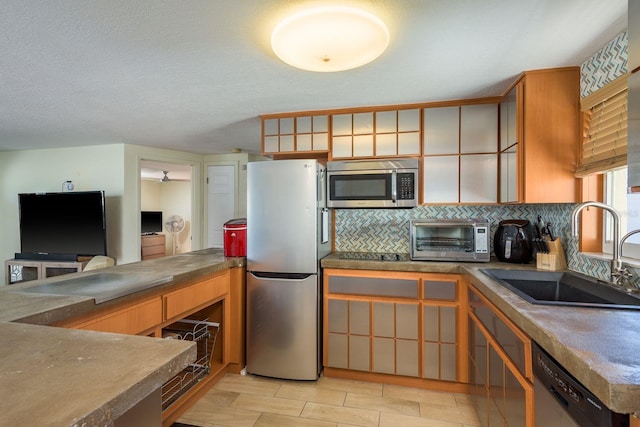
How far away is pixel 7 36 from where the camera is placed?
1.50 m

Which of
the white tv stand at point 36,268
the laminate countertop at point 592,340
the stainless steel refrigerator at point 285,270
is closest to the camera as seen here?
the laminate countertop at point 592,340

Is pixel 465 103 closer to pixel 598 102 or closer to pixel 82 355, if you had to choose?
pixel 598 102

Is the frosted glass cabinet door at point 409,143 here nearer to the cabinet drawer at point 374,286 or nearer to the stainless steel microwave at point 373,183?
the stainless steel microwave at point 373,183

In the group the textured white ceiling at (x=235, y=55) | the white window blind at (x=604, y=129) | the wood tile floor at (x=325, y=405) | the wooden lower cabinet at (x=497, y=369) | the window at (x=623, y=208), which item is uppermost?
the textured white ceiling at (x=235, y=55)

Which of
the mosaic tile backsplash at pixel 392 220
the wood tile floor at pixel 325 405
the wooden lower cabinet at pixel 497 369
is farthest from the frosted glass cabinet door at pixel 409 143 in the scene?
the wood tile floor at pixel 325 405

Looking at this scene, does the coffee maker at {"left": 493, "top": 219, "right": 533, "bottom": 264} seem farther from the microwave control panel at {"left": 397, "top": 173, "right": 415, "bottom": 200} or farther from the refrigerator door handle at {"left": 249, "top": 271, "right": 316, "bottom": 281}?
the refrigerator door handle at {"left": 249, "top": 271, "right": 316, "bottom": 281}

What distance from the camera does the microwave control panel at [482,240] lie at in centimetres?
229

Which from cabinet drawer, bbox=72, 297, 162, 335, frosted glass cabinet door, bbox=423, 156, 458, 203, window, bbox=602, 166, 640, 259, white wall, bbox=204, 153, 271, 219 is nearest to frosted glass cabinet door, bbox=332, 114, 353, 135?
frosted glass cabinet door, bbox=423, 156, 458, 203

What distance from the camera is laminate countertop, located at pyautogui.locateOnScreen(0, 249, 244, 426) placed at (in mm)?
553

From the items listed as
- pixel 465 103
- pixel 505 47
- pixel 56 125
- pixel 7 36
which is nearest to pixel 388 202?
pixel 465 103

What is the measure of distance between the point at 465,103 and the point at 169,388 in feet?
9.77

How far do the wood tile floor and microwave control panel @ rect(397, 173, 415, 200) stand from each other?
1449 millimetres

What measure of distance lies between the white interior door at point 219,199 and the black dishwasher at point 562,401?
4.17m

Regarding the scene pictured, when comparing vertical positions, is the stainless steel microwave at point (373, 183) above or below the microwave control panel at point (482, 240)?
above
